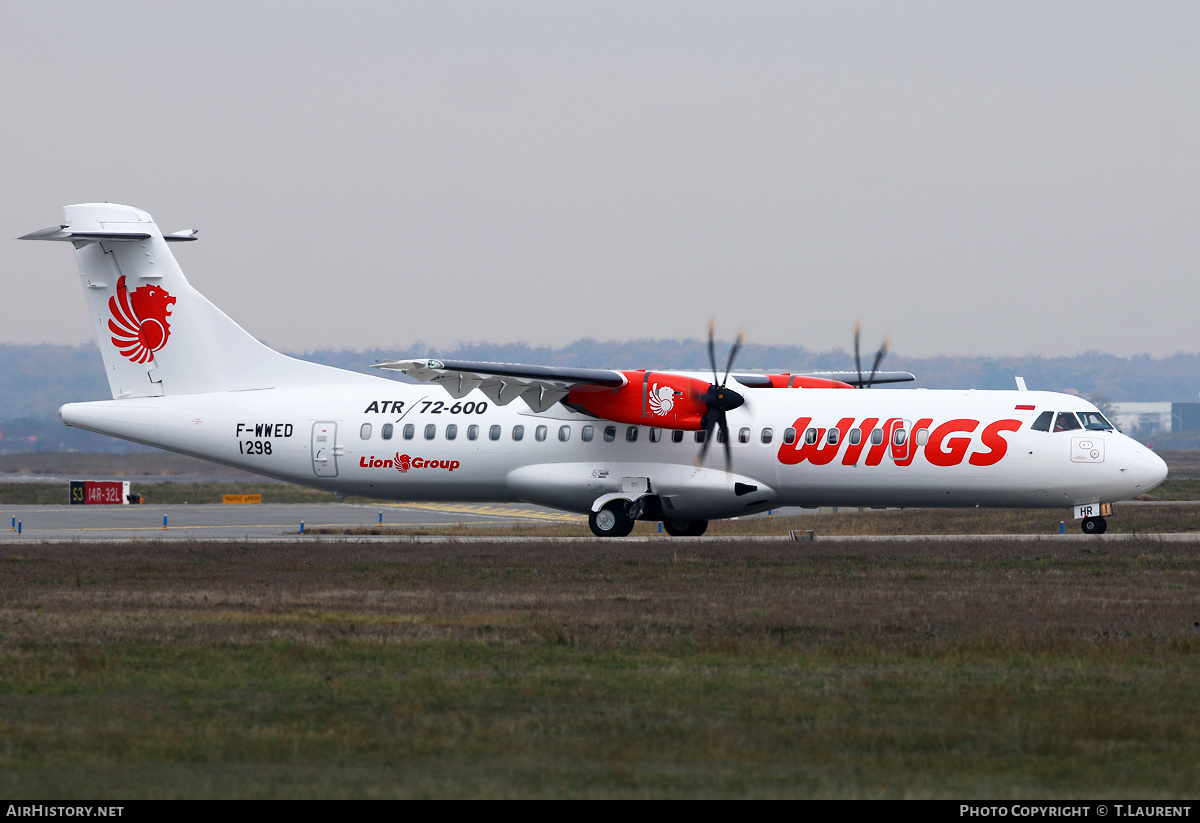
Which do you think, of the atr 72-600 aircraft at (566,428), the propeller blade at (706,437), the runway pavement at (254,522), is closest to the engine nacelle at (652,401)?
the atr 72-600 aircraft at (566,428)

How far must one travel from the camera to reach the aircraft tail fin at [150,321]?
37.8 metres

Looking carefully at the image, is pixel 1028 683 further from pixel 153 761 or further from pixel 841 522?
pixel 841 522

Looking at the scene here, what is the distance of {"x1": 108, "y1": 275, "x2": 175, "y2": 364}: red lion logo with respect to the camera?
38.0 m

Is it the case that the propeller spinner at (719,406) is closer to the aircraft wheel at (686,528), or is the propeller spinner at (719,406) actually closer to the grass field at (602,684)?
the aircraft wheel at (686,528)

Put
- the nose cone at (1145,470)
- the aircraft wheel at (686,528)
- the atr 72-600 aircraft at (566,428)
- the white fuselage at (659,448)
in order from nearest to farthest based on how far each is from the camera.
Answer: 1. the nose cone at (1145,470)
2. the white fuselage at (659,448)
3. the atr 72-600 aircraft at (566,428)
4. the aircraft wheel at (686,528)

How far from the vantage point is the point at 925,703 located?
39.7 ft

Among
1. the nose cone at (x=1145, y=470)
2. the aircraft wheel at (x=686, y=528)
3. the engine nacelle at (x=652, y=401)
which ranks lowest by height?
the aircraft wheel at (x=686, y=528)

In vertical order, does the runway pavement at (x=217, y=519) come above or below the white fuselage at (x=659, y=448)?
below

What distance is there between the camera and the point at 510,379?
34.1 metres

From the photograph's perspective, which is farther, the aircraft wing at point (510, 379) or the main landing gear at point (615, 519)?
the main landing gear at point (615, 519)

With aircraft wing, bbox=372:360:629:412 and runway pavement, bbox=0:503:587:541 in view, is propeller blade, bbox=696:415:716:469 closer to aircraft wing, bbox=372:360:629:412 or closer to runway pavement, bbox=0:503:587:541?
aircraft wing, bbox=372:360:629:412

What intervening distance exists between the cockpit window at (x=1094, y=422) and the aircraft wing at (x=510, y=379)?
452 inches
